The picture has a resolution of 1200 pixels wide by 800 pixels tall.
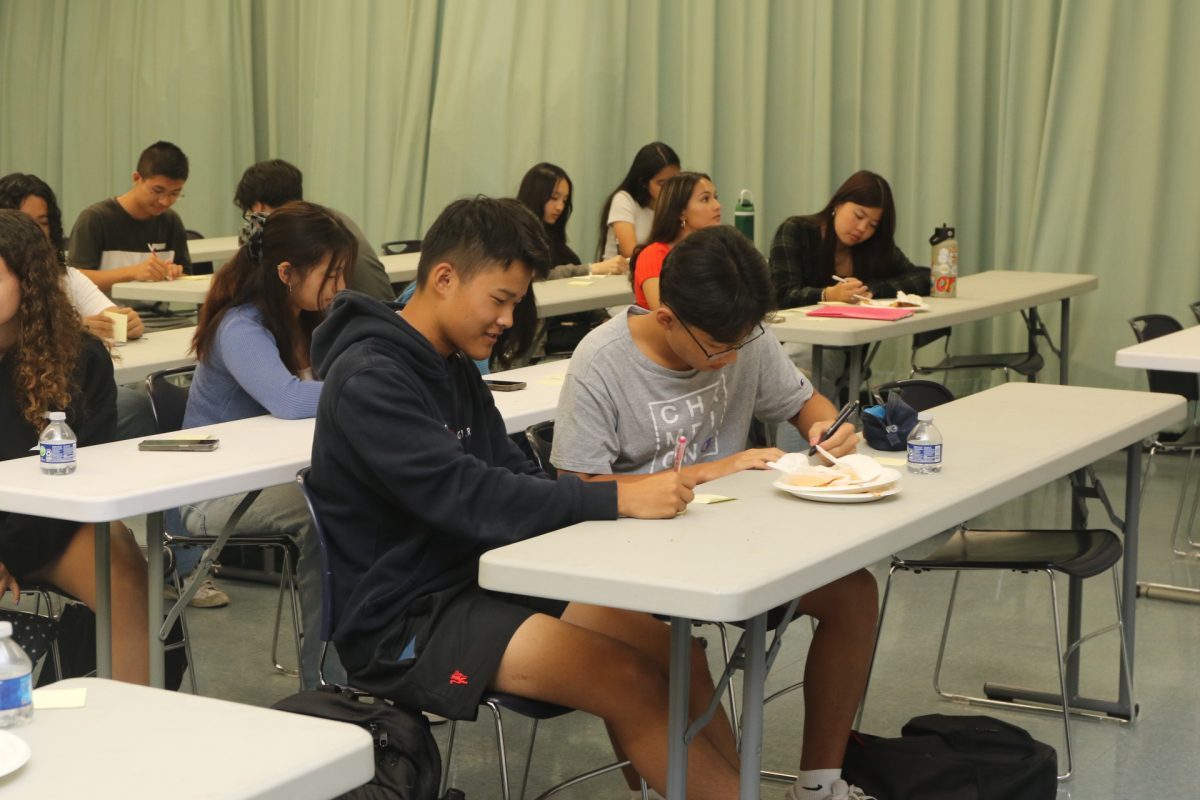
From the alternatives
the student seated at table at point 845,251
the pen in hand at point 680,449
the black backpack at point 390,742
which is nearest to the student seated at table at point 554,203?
the student seated at table at point 845,251

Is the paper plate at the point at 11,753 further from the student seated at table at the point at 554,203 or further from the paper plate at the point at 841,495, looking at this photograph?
the student seated at table at the point at 554,203

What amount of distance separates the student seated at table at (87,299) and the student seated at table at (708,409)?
1.05 metres

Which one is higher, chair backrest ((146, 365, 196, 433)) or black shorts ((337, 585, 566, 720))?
chair backrest ((146, 365, 196, 433))

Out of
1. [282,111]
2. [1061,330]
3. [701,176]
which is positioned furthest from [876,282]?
[282,111]

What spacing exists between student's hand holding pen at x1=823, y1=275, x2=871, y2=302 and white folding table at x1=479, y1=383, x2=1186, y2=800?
2.15 metres

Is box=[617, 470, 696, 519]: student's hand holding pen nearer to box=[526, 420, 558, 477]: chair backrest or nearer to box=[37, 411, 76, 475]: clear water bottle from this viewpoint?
box=[526, 420, 558, 477]: chair backrest

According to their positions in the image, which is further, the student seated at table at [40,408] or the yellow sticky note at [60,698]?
the student seated at table at [40,408]

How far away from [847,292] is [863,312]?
0.94ft

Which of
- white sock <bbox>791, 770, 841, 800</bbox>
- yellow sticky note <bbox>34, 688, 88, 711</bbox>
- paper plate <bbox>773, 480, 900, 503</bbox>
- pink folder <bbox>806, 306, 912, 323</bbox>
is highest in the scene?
pink folder <bbox>806, 306, 912, 323</bbox>

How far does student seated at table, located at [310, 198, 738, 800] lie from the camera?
85.3 inches

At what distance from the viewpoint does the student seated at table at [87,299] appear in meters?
3.48

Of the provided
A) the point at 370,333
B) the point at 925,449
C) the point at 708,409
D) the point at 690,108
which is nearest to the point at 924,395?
the point at 708,409

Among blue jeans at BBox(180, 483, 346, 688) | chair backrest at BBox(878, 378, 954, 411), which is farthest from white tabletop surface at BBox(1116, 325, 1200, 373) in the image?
blue jeans at BBox(180, 483, 346, 688)

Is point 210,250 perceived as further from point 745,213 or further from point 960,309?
point 960,309
